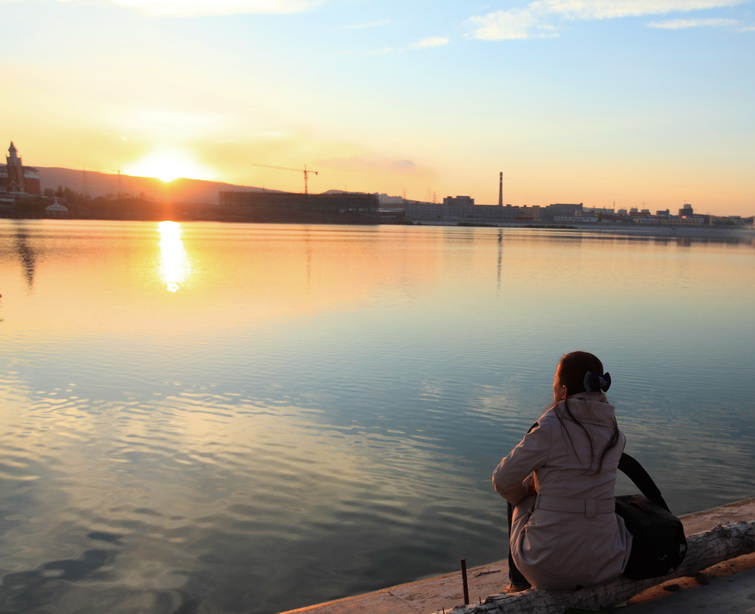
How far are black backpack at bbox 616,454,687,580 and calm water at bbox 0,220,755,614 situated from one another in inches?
80.2

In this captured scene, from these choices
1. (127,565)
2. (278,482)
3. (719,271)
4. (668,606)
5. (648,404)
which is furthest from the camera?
(719,271)

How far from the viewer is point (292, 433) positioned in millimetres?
8375

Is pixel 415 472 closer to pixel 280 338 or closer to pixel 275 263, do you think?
pixel 280 338

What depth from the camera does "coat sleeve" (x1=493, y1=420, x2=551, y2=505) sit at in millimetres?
3287

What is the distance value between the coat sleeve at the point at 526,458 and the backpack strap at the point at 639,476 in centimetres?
62

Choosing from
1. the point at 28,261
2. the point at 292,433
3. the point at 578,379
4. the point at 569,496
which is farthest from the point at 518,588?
the point at 28,261

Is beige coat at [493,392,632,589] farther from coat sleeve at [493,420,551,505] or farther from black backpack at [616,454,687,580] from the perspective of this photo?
black backpack at [616,454,687,580]

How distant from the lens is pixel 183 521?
5.98 meters

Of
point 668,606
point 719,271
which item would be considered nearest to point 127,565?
point 668,606

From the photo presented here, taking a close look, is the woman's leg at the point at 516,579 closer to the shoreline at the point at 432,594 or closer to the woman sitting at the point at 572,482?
the woman sitting at the point at 572,482

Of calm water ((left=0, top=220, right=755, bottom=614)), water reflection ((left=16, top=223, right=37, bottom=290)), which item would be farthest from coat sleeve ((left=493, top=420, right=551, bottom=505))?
water reflection ((left=16, top=223, right=37, bottom=290))

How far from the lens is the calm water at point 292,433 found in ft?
17.4

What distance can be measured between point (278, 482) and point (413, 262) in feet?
114

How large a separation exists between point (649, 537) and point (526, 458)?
101 centimetres
